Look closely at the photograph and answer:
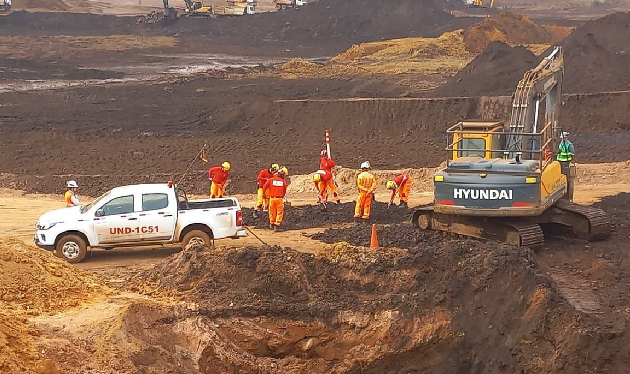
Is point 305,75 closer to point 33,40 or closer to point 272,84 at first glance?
point 272,84

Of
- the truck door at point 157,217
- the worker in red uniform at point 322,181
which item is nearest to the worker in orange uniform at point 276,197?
the worker in red uniform at point 322,181

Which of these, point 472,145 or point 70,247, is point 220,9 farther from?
point 70,247

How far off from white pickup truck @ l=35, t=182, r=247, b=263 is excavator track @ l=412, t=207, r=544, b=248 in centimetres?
366

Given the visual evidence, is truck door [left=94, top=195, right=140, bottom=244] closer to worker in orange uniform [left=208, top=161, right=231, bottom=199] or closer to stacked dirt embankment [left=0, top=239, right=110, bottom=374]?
stacked dirt embankment [left=0, top=239, right=110, bottom=374]

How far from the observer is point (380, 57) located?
57156 mm

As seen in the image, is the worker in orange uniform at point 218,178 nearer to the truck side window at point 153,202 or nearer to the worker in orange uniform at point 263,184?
the worker in orange uniform at point 263,184

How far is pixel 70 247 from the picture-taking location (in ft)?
57.5

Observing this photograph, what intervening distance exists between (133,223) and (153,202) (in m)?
0.55

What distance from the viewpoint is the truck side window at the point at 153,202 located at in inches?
691

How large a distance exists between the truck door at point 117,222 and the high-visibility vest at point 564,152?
9.22m

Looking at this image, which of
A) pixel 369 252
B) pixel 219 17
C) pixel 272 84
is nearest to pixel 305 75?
pixel 272 84

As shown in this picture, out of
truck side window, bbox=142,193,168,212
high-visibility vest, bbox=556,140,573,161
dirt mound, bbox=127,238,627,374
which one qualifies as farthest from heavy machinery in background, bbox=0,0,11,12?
dirt mound, bbox=127,238,627,374

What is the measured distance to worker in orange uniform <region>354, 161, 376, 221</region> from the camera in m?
19.6

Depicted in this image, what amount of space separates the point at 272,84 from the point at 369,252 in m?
32.3
